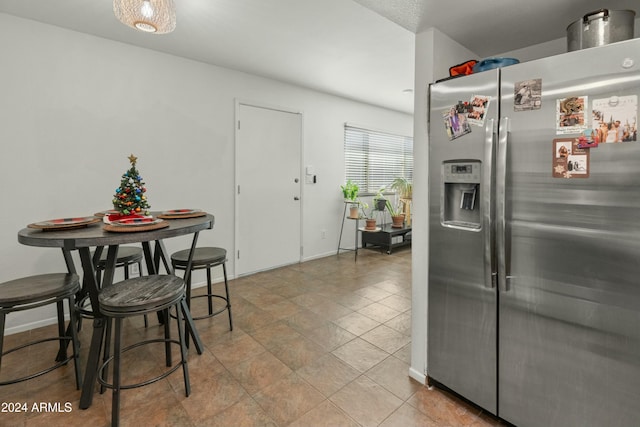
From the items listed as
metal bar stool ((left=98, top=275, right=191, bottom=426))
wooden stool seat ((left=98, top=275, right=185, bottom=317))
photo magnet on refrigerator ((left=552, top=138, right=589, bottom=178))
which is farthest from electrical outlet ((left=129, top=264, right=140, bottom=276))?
photo magnet on refrigerator ((left=552, top=138, right=589, bottom=178))

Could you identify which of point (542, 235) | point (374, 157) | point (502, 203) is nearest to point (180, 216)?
point (502, 203)

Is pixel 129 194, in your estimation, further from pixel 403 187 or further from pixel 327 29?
pixel 403 187

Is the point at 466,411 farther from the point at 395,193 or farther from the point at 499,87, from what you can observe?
the point at 395,193

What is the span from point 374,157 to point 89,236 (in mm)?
4802

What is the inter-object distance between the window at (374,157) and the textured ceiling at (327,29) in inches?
47.6

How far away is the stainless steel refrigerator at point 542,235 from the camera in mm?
1189

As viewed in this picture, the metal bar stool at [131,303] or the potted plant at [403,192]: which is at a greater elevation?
the potted plant at [403,192]

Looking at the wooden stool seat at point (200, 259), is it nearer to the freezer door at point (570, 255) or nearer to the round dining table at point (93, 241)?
the round dining table at point (93, 241)

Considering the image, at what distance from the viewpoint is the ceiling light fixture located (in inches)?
69.0

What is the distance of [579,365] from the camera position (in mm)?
1297

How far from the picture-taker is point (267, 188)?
4176 mm

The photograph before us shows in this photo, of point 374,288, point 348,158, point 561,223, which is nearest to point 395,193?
point 348,158

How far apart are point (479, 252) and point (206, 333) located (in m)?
2.12

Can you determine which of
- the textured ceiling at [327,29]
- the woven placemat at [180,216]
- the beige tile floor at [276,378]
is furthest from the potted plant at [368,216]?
the woven placemat at [180,216]
